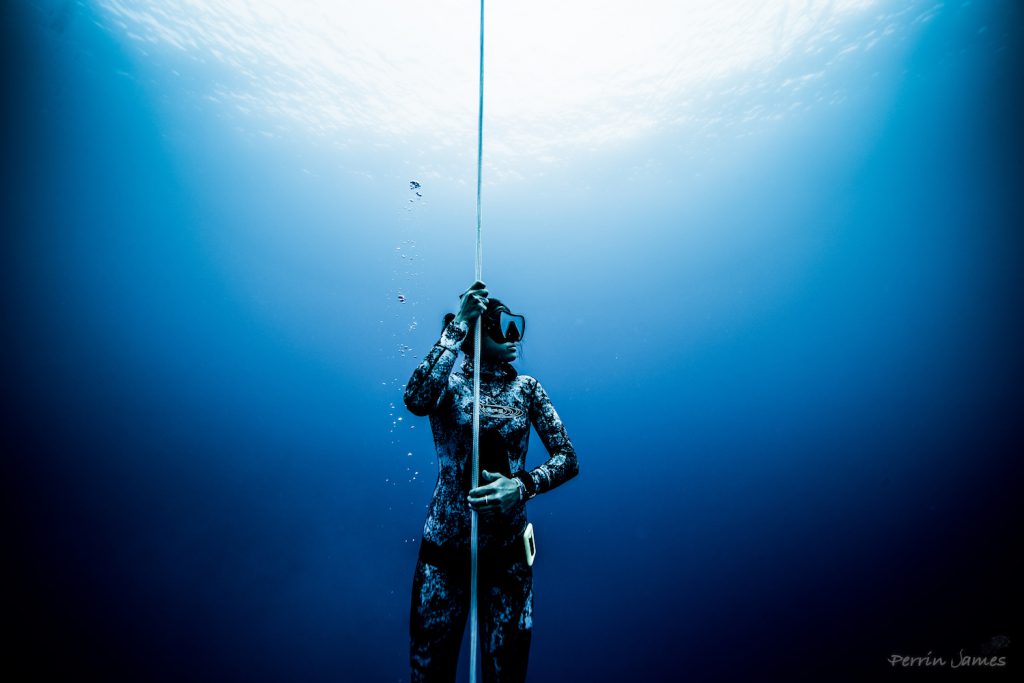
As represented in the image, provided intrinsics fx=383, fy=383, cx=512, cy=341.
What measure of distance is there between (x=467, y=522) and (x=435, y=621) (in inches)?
14.1

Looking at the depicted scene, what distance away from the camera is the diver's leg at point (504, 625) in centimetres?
145

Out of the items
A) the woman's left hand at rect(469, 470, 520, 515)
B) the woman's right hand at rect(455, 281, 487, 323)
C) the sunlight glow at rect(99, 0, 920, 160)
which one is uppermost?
the sunlight glow at rect(99, 0, 920, 160)

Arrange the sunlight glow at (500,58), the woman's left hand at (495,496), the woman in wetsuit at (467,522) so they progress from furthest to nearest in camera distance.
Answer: the sunlight glow at (500,58) < the woman in wetsuit at (467,522) < the woman's left hand at (495,496)

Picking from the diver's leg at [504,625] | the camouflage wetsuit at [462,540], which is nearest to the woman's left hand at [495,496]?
the camouflage wetsuit at [462,540]

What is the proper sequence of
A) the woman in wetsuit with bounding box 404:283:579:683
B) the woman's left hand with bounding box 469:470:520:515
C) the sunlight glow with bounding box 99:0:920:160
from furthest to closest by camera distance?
the sunlight glow with bounding box 99:0:920:160 < the woman in wetsuit with bounding box 404:283:579:683 < the woman's left hand with bounding box 469:470:520:515

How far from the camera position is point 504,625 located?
4.78ft

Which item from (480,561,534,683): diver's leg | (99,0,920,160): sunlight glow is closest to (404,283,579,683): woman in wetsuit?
(480,561,534,683): diver's leg

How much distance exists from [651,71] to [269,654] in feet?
47.3

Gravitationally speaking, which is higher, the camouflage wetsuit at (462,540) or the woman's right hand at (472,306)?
the woman's right hand at (472,306)

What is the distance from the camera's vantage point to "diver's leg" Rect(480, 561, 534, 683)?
1.45m

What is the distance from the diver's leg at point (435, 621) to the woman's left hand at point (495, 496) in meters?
0.40

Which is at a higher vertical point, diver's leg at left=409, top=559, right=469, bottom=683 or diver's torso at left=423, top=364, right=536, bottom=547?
diver's torso at left=423, top=364, right=536, bottom=547

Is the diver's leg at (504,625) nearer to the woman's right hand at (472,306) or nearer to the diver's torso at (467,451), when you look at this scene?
the diver's torso at (467,451)

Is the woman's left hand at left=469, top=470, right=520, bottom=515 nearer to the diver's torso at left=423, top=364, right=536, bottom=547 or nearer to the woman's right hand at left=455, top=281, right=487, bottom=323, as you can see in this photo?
the diver's torso at left=423, top=364, right=536, bottom=547
